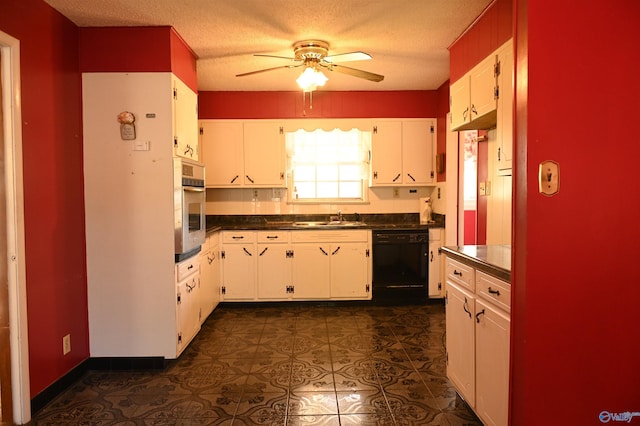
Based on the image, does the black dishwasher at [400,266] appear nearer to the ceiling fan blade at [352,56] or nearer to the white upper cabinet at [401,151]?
the white upper cabinet at [401,151]

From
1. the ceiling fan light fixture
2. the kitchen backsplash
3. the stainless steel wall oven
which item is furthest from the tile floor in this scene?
the ceiling fan light fixture

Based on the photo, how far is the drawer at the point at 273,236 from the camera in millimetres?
4422

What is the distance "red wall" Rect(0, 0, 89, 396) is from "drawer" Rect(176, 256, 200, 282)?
2.15 ft

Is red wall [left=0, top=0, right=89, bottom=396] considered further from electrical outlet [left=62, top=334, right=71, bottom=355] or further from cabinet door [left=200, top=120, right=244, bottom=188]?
cabinet door [left=200, top=120, right=244, bottom=188]

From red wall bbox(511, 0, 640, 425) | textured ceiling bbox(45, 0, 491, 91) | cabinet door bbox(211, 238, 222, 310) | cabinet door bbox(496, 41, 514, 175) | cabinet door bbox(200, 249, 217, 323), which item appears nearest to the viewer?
red wall bbox(511, 0, 640, 425)

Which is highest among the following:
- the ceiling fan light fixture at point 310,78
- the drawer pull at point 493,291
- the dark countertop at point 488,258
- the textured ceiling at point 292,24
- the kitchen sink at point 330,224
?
the textured ceiling at point 292,24

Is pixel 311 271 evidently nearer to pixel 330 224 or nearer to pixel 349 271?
pixel 349 271

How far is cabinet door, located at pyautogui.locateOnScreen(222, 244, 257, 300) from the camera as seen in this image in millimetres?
4426

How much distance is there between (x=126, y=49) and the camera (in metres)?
2.90

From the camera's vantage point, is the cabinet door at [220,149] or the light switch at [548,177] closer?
the light switch at [548,177]

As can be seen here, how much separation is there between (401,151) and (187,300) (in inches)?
115

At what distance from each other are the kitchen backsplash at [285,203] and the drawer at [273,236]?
572 millimetres

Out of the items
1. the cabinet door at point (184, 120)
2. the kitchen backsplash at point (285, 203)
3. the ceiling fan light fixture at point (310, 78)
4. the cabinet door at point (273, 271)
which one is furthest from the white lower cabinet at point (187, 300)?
the ceiling fan light fixture at point (310, 78)

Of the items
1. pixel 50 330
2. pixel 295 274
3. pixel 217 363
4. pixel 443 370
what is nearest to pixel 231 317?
pixel 295 274
